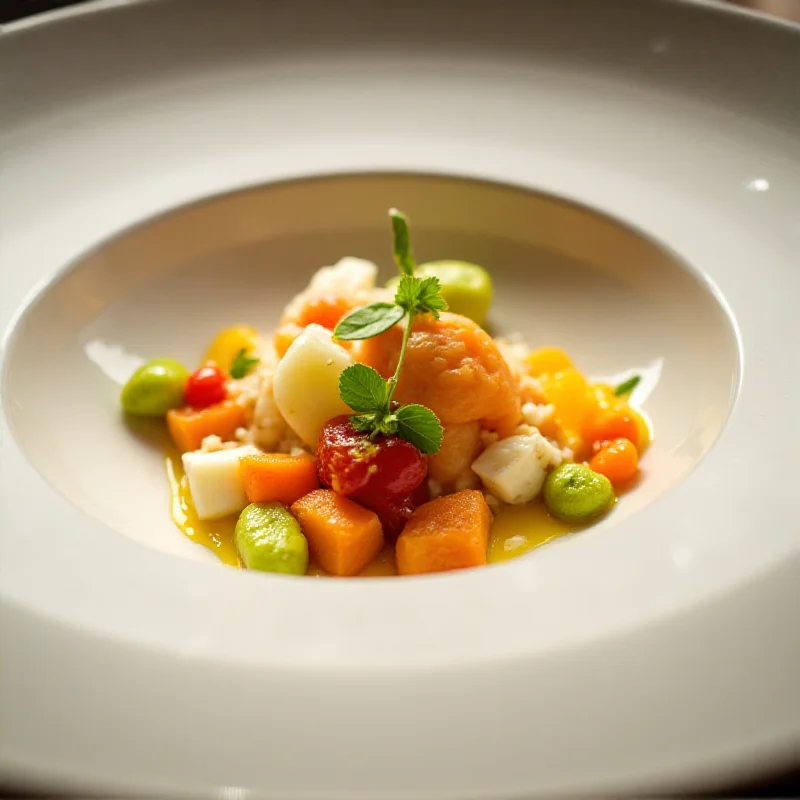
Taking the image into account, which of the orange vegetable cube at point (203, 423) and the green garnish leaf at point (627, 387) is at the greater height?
the green garnish leaf at point (627, 387)

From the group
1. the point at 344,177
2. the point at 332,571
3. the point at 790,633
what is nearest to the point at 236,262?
the point at 344,177

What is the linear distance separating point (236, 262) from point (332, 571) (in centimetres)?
136

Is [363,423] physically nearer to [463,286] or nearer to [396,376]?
[396,376]

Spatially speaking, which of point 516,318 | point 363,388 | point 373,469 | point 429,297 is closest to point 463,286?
point 516,318

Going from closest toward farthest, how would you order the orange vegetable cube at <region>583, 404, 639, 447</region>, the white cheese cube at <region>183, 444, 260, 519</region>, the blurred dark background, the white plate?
the white plate < the white cheese cube at <region>183, 444, 260, 519</region> < the orange vegetable cube at <region>583, 404, 639, 447</region> < the blurred dark background

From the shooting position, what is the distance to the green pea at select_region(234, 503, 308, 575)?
2.09m

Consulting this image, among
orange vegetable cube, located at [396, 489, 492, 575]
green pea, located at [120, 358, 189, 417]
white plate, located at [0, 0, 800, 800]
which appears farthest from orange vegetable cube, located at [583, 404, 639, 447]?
green pea, located at [120, 358, 189, 417]

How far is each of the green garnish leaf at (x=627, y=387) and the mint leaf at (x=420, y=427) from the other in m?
0.78

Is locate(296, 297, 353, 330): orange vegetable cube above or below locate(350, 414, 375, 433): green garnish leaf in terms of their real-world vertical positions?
above

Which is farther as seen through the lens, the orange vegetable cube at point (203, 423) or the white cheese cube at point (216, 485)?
the orange vegetable cube at point (203, 423)

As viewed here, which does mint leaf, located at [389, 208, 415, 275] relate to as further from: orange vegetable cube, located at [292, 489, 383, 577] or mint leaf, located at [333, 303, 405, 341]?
orange vegetable cube, located at [292, 489, 383, 577]

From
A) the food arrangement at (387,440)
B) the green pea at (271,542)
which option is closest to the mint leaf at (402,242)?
the food arrangement at (387,440)

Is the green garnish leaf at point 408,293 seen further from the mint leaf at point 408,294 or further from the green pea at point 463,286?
the green pea at point 463,286

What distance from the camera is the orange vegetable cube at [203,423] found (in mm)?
2566
